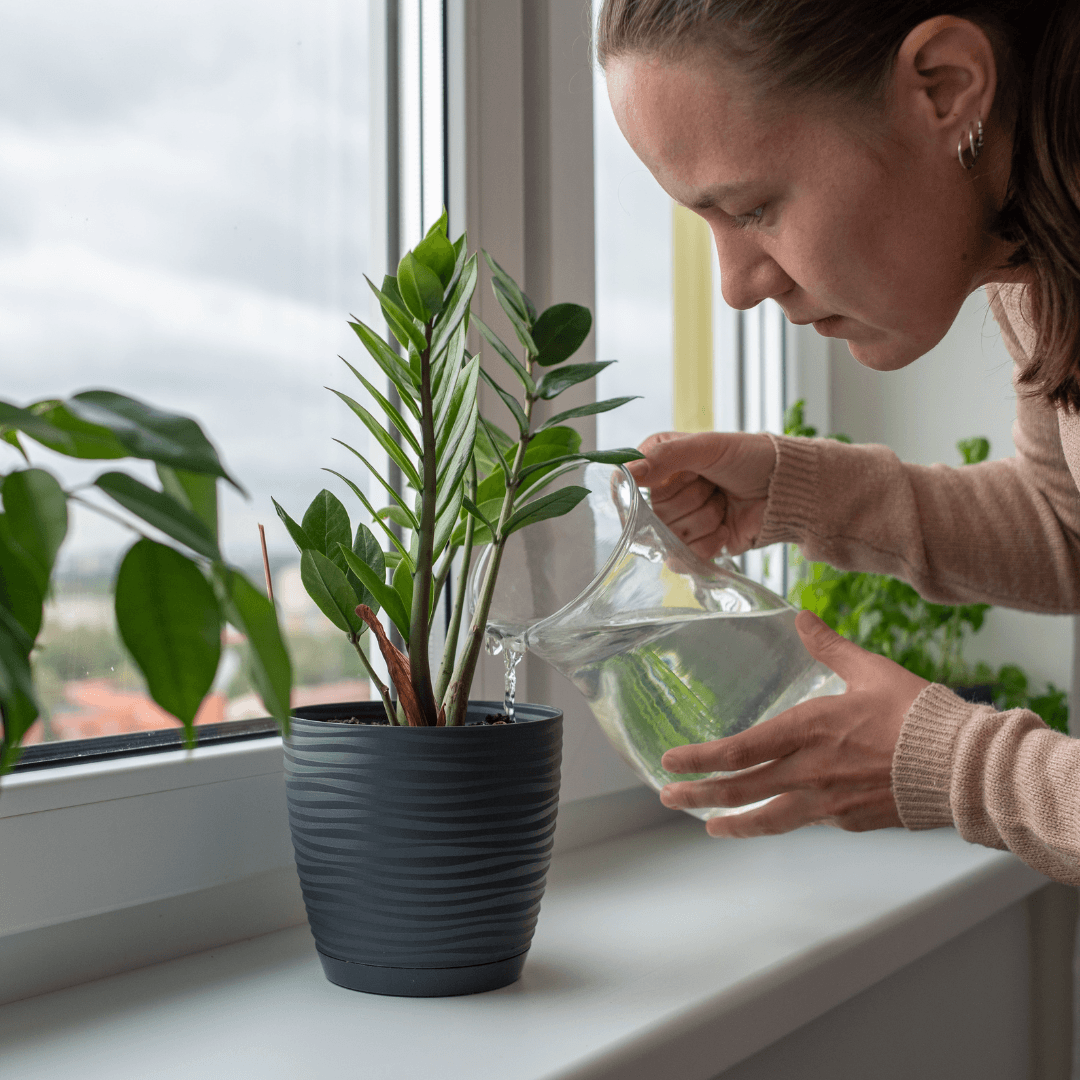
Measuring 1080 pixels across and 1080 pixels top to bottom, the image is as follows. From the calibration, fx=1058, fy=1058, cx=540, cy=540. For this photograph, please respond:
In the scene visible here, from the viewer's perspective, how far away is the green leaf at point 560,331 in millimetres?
661

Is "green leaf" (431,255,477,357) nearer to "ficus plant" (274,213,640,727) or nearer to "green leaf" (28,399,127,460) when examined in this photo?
"ficus plant" (274,213,640,727)

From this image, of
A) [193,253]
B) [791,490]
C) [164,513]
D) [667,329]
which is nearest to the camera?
[164,513]

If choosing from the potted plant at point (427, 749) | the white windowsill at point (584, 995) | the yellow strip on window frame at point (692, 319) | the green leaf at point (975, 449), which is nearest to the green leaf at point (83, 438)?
the potted plant at point (427, 749)

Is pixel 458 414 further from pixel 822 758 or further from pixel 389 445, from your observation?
pixel 822 758

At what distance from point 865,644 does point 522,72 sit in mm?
768

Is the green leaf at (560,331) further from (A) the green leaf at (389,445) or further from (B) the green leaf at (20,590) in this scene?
(B) the green leaf at (20,590)

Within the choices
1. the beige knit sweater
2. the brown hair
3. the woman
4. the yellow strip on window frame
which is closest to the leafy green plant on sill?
the yellow strip on window frame

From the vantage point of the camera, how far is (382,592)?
1.97ft

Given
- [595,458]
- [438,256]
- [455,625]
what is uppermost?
[438,256]

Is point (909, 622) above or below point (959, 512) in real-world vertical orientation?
below

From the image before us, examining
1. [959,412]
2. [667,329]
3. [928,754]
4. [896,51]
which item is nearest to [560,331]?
[896,51]

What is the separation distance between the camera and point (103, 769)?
67cm

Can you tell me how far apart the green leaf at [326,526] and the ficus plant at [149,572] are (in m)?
0.39

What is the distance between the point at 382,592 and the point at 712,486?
0.41 metres
